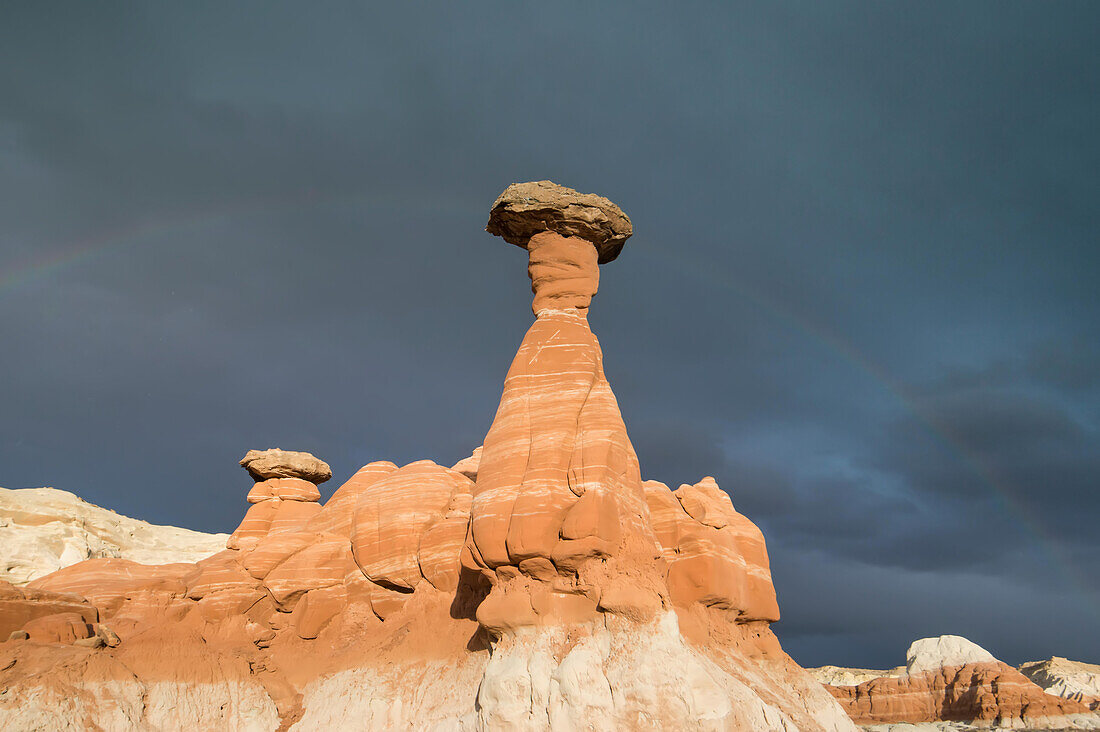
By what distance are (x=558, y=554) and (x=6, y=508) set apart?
179ft

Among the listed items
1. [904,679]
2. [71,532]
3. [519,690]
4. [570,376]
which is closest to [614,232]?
[570,376]

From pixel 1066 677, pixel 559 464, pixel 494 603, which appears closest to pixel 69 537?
pixel 494 603

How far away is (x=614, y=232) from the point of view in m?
28.9

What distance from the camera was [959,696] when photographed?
80250 mm

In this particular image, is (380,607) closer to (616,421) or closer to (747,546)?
(616,421)

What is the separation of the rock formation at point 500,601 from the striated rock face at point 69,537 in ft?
88.3

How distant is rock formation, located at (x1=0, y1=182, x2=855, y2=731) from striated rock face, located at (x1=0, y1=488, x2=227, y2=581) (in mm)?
26907

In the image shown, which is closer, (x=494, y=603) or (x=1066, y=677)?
(x=494, y=603)

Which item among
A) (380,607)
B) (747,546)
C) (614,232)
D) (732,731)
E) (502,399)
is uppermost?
(614,232)

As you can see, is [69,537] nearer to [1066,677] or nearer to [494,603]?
[494,603]

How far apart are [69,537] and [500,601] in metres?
49.8

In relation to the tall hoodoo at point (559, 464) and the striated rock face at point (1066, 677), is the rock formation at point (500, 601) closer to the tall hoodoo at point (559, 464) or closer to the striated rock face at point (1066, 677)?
the tall hoodoo at point (559, 464)

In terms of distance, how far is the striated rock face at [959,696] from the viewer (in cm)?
7381

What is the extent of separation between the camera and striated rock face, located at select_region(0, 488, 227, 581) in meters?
54.7
